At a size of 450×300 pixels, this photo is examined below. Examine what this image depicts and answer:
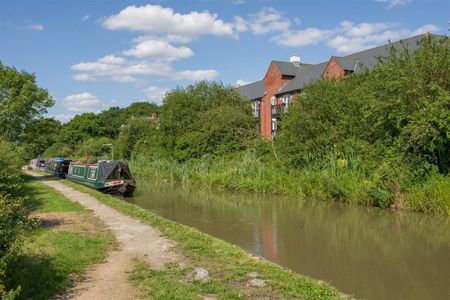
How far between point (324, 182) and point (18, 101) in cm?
2153

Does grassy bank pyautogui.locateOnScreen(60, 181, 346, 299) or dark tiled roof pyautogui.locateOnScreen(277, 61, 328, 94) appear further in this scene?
dark tiled roof pyautogui.locateOnScreen(277, 61, 328, 94)

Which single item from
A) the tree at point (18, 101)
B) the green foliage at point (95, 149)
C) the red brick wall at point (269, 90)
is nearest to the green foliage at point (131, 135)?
the green foliage at point (95, 149)

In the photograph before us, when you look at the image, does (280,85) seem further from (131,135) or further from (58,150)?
(58,150)

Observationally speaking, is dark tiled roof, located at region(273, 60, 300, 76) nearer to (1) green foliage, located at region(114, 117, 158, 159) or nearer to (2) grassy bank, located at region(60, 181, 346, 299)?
(1) green foliage, located at region(114, 117, 158, 159)

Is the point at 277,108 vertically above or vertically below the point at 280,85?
below

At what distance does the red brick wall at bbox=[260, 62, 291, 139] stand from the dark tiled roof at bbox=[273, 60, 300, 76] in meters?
0.38

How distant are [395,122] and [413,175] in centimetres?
A: 217

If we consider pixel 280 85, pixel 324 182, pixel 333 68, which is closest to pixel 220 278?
pixel 324 182

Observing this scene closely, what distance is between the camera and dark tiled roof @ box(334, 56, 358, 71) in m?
40.2

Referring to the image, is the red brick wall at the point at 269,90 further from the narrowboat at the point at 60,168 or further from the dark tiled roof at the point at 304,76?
the narrowboat at the point at 60,168

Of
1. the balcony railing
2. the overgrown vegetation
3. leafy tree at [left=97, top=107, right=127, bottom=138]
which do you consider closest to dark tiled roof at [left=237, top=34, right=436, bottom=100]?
the balcony railing

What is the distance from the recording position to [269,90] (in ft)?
171

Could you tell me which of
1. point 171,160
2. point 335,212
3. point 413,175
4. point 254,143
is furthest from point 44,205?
point 171,160

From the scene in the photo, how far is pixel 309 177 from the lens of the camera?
2341cm
